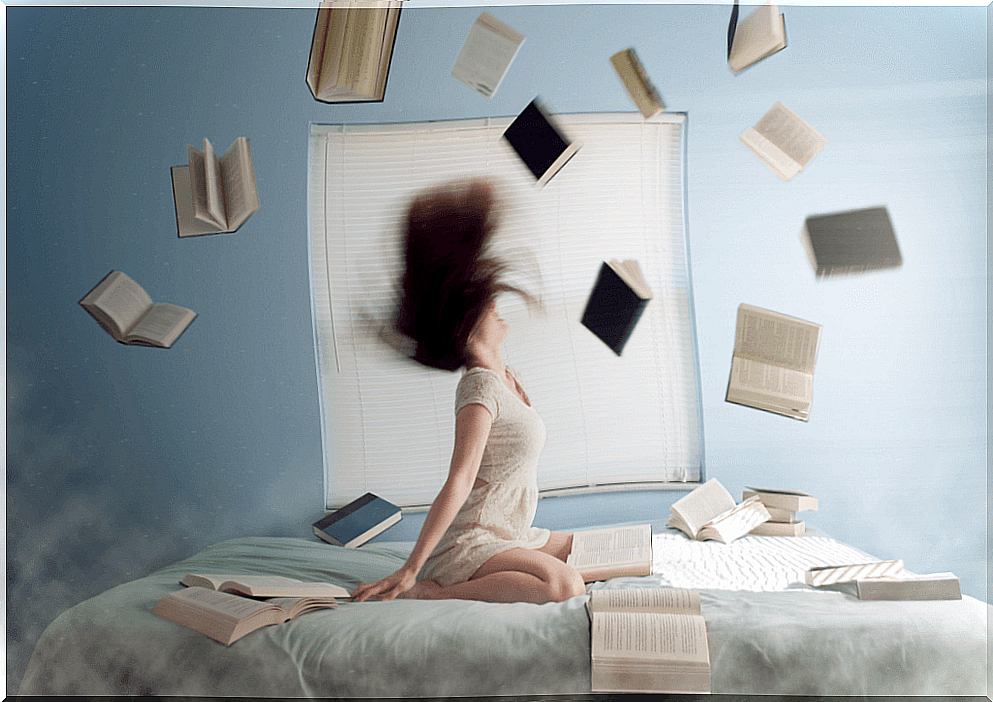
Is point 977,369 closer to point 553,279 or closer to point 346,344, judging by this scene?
point 553,279

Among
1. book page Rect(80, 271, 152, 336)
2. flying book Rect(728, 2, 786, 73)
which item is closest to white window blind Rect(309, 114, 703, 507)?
flying book Rect(728, 2, 786, 73)

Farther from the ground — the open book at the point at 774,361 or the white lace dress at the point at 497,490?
the open book at the point at 774,361

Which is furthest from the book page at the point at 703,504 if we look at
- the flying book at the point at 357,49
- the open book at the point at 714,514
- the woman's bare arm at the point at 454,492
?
the flying book at the point at 357,49

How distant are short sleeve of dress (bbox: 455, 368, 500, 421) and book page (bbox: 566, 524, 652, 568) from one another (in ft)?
1.36

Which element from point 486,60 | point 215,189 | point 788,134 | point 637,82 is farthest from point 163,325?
point 788,134

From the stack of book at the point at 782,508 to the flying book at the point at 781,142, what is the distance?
87cm

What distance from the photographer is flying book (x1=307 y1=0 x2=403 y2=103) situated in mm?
1830

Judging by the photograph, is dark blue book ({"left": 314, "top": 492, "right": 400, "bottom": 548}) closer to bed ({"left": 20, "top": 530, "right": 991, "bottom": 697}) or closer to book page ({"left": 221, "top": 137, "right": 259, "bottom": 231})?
bed ({"left": 20, "top": 530, "right": 991, "bottom": 697})

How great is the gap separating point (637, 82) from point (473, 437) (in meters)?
1.07

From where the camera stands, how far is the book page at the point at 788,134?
1.84m

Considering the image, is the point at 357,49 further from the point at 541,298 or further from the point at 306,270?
the point at 541,298

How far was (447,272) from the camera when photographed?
1.81 metres

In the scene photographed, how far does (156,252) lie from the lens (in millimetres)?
1862

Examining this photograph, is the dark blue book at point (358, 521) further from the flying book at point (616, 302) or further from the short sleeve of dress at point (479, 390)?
the flying book at point (616, 302)
